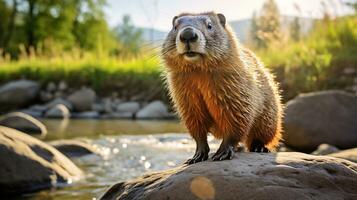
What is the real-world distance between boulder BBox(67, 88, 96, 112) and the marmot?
1129 cm

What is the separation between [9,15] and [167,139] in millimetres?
31193

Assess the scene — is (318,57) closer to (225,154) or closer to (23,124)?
(23,124)

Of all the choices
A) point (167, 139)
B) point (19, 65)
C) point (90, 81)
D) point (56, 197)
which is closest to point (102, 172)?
point (56, 197)

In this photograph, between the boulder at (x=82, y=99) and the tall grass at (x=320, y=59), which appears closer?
the tall grass at (x=320, y=59)

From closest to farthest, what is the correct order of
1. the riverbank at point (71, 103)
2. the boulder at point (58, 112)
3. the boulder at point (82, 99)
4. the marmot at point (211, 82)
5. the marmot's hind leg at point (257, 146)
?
the marmot at point (211, 82)
the marmot's hind leg at point (257, 146)
the riverbank at point (71, 103)
the boulder at point (58, 112)
the boulder at point (82, 99)

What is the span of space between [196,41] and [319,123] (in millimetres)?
4809

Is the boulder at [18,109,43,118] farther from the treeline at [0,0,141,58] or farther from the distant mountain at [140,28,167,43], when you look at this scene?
the treeline at [0,0,141,58]

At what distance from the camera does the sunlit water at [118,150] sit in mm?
5684

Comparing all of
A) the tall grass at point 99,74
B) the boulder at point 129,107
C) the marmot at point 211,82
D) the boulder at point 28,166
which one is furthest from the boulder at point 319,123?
the tall grass at point 99,74

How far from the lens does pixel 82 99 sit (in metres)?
15.1

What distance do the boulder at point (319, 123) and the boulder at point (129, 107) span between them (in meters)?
6.82

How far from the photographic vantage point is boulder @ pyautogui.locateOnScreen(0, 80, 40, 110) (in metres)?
15.9

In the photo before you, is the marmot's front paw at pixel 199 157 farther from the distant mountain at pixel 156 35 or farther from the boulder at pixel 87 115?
the boulder at pixel 87 115

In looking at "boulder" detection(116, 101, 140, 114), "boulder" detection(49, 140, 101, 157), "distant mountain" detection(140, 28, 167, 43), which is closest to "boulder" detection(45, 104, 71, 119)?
"boulder" detection(116, 101, 140, 114)
